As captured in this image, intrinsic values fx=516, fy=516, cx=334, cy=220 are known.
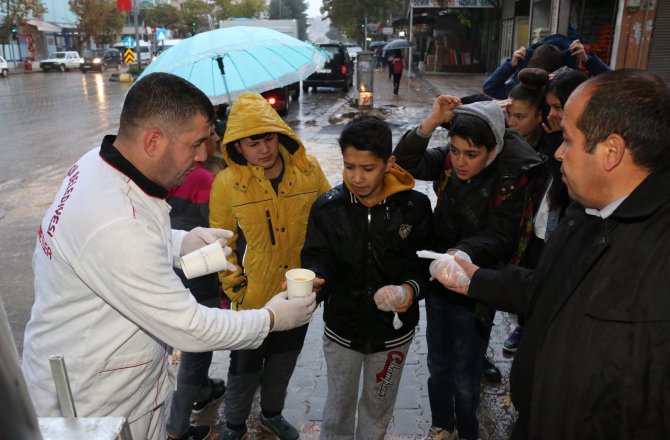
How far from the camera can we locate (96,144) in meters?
11.6

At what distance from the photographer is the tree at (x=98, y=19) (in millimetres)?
47562

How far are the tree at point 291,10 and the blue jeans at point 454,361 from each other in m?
92.4

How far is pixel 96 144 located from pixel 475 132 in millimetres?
11012

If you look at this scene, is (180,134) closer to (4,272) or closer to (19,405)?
(19,405)

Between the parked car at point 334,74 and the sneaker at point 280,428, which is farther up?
the parked car at point 334,74

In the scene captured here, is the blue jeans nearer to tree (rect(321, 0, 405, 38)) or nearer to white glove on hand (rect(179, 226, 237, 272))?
white glove on hand (rect(179, 226, 237, 272))

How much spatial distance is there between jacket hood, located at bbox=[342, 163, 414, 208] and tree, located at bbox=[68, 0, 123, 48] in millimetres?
53444

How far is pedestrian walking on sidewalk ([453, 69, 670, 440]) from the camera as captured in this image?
1.35 metres

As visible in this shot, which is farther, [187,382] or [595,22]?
[595,22]

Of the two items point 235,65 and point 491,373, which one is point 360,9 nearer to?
point 235,65

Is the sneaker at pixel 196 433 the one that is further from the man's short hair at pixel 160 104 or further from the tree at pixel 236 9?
the tree at pixel 236 9

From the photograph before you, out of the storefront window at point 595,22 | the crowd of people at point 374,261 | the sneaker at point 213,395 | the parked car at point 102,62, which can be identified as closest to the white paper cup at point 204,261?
the crowd of people at point 374,261

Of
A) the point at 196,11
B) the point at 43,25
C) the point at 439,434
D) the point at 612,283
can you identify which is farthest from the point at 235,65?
the point at 196,11

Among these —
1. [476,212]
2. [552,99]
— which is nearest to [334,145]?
[552,99]
